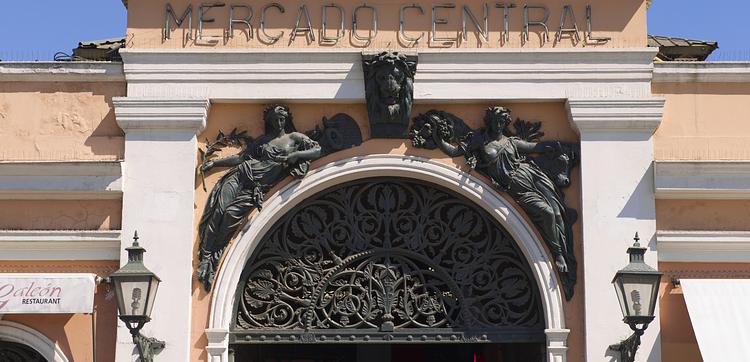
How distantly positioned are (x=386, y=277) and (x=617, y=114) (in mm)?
2501

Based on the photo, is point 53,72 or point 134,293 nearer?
point 134,293

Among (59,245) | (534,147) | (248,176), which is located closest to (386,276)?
(248,176)

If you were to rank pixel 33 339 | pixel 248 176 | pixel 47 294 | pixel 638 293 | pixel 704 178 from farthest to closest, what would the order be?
pixel 248 176 < pixel 33 339 < pixel 704 178 < pixel 47 294 < pixel 638 293

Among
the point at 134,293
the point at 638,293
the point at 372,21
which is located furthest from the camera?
the point at 372,21

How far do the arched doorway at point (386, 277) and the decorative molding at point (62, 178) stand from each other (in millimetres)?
1444

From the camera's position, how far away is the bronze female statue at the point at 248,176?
1218cm

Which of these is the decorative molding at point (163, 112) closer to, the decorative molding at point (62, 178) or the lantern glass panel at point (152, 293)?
the decorative molding at point (62, 178)

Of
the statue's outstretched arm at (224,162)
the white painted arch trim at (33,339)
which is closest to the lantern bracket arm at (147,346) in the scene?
the white painted arch trim at (33,339)

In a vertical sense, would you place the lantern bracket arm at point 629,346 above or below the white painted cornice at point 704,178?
below

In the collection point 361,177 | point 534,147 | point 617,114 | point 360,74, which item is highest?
point 360,74

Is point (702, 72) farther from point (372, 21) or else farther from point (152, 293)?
point (152, 293)

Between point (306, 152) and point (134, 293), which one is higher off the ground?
point (306, 152)

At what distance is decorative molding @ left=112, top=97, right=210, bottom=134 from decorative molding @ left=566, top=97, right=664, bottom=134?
3.31 meters

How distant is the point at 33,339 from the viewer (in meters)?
12.1
